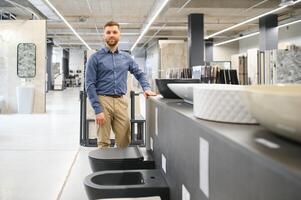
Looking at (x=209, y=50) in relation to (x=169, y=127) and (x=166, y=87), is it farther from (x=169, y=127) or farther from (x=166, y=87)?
(x=169, y=127)

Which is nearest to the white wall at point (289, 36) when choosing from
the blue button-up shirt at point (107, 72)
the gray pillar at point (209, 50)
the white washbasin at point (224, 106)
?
the gray pillar at point (209, 50)

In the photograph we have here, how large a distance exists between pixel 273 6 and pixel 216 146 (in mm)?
11310

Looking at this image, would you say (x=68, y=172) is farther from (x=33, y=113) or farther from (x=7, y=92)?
(x=7, y=92)

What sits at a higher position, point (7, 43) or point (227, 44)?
point (227, 44)

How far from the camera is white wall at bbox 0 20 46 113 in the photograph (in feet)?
31.2

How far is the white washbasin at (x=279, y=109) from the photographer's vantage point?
0.64m

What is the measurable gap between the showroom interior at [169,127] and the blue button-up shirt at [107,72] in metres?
0.14

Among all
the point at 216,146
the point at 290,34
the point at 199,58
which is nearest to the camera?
the point at 216,146

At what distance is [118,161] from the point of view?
2186mm

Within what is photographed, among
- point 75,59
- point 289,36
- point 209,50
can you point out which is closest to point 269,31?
point 289,36

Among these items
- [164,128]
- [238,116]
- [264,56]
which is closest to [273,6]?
[264,56]

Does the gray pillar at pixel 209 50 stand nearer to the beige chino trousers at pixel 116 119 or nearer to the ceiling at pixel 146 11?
the ceiling at pixel 146 11

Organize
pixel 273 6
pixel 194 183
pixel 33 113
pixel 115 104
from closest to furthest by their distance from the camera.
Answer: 1. pixel 194 183
2. pixel 115 104
3. pixel 33 113
4. pixel 273 6

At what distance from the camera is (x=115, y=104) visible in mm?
3174
